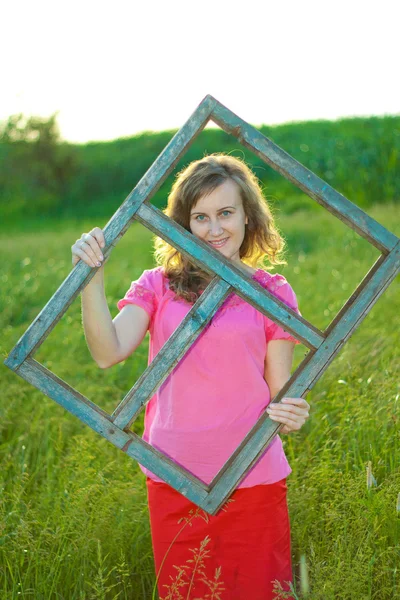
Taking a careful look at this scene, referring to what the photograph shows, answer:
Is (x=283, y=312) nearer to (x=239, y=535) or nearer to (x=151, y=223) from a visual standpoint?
(x=151, y=223)

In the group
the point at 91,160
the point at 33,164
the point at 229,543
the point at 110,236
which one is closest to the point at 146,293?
the point at 110,236

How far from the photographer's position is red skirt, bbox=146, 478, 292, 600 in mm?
2172

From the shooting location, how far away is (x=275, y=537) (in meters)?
2.21

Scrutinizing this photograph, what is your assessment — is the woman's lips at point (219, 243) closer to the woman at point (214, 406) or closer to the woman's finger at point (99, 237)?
the woman at point (214, 406)

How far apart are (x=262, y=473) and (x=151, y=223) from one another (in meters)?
0.90

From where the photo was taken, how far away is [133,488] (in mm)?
2770

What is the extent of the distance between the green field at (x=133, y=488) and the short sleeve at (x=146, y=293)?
0.67 meters

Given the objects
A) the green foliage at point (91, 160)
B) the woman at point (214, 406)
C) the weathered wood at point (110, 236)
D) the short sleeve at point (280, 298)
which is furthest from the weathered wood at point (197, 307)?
the green foliage at point (91, 160)

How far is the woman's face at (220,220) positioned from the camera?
2273 mm

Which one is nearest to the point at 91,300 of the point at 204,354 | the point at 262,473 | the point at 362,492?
the point at 204,354

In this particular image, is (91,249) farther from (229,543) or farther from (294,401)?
(229,543)

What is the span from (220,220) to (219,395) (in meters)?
0.57

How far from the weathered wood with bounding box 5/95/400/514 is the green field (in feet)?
1.14

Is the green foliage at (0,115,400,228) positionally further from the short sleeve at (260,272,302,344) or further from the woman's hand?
the woman's hand
